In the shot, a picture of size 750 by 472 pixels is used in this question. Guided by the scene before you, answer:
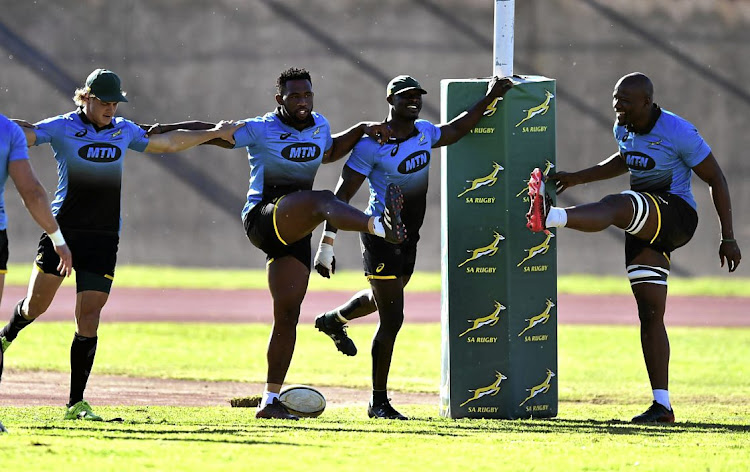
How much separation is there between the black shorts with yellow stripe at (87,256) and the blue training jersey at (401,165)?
185 centimetres

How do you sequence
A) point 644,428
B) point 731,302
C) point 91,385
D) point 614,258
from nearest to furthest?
point 644,428
point 91,385
point 731,302
point 614,258

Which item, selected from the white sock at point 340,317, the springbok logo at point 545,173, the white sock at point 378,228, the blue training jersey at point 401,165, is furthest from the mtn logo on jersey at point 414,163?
the white sock at point 340,317

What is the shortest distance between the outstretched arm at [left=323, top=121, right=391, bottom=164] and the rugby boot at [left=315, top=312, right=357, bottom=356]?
1.49m

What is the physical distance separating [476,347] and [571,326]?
9.42 metres

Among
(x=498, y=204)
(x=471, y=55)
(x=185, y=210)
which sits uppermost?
(x=471, y=55)

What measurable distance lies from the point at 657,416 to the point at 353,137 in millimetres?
2962

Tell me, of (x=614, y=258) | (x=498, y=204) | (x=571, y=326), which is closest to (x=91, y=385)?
(x=498, y=204)

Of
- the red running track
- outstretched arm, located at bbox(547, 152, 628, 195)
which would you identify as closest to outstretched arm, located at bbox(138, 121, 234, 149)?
outstretched arm, located at bbox(547, 152, 628, 195)

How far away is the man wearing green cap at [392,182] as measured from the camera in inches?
346

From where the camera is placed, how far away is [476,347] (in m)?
9.07

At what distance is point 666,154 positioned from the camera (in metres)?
9.01

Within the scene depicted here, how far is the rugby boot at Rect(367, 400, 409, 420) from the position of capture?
8.80 m

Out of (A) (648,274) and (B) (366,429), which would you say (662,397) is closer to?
(A) (648,274)

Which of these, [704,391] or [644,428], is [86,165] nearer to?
[644,428]
